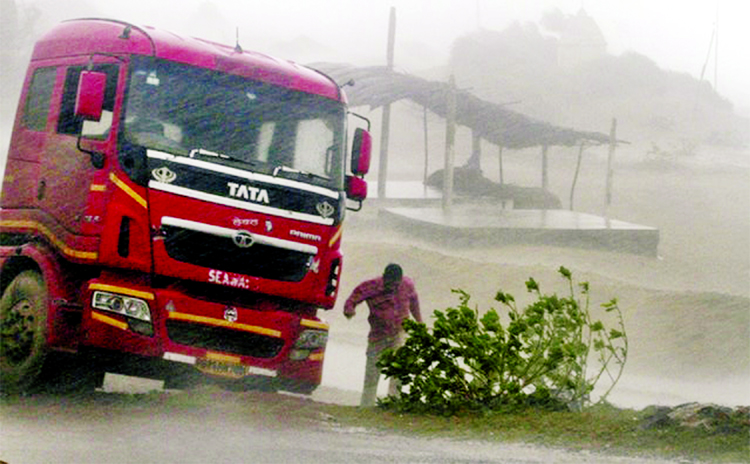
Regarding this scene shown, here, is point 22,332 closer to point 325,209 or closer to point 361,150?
point 325,209

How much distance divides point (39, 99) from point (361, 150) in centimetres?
271

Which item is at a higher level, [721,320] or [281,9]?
[281,9]

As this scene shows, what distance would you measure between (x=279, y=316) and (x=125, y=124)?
6.13ft

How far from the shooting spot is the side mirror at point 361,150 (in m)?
11.2

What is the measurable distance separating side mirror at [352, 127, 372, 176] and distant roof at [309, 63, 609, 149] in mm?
17036

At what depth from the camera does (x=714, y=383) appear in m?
17.5

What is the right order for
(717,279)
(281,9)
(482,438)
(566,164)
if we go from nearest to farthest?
(482,438) → (717,279) → (281,9) → (566,164)

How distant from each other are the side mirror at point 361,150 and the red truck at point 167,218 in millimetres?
388

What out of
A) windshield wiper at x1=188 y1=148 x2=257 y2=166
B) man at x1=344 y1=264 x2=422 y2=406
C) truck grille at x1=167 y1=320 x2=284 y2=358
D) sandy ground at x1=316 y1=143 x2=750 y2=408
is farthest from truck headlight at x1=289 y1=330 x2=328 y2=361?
sandy ground at x1=316 y1=143 x2=750 y2=408

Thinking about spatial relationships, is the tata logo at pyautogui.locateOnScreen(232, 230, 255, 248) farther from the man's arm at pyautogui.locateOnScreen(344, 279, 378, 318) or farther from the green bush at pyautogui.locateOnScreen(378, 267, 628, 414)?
the man's arm at pyautogui.locateOnScreen(344, 279, 378, 318)

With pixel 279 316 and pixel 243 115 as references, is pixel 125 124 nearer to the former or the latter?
pixel 243 115

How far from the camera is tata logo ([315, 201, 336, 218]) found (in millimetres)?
10242

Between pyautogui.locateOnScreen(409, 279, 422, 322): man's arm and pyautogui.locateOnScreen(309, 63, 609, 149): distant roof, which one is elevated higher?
pyautogui.locateOnScreen(309, 63, 609, 149): distant roof

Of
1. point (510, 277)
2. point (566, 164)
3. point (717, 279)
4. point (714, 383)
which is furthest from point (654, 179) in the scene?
point (714, 383)
